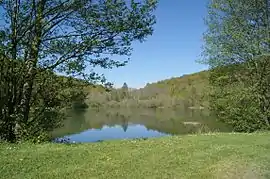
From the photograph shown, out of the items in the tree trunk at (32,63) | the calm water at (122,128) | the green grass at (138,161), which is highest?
the tree trunk at (32,63)

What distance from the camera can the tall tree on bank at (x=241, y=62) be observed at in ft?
78.3

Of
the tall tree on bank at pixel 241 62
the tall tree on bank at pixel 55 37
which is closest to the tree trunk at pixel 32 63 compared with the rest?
the tall tree on bank at pixel 55 37

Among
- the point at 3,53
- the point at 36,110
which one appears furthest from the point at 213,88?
the point at 3,53

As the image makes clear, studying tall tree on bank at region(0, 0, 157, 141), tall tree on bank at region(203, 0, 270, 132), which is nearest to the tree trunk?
tall tree on bank at region(0, 0, 157, 141)

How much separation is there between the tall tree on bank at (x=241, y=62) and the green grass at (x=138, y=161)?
12.6m

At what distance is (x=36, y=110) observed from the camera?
16297 millimetres

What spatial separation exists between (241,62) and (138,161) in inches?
681

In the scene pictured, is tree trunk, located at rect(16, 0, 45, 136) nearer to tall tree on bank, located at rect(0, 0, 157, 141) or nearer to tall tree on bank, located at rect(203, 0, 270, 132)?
tall tree on bank, located at rect(0, 0, 157, 141)

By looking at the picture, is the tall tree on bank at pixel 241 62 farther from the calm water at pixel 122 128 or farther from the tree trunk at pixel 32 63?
the tree trunk at pixel 32 63

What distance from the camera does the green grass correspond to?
8.20 m

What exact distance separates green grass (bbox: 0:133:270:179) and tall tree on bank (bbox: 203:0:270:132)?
12.6 meters

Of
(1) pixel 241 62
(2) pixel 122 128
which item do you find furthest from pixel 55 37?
(2) pixel 122 128

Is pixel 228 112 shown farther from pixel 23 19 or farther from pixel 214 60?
pixel 23 19

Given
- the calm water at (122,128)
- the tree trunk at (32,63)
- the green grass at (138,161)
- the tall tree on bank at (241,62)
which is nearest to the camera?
the green grass at (138,161)
